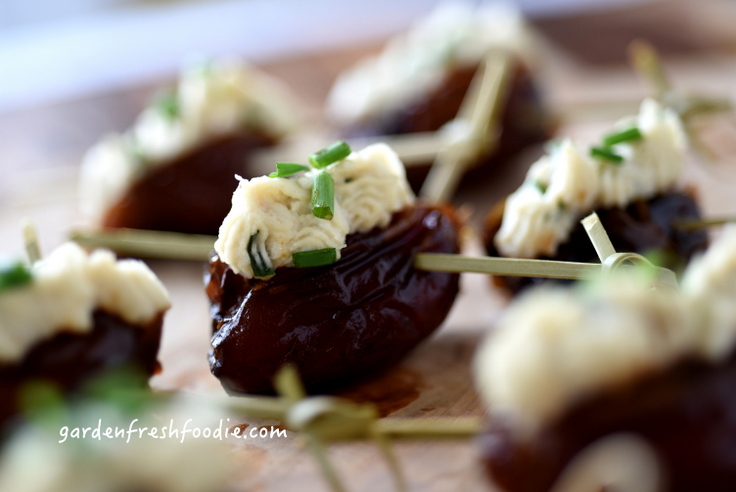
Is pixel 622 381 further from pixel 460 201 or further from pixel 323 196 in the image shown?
pixel 460 201

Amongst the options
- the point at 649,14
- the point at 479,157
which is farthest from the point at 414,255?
the point at 649,14

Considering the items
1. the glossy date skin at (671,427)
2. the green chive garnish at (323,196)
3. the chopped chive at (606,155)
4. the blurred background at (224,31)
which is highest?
the blurred background at (224,31)

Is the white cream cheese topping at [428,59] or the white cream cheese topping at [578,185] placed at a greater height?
the white cream cheese topping at [428,59]

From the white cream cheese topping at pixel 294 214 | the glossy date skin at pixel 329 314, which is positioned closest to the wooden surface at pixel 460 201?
the glossy date skin at pixel 329 314

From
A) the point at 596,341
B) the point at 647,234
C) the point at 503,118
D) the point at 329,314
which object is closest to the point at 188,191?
the point at 503,118

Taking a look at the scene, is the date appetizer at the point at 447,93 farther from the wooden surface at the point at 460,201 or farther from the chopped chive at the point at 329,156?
the chopped chive at the point at 329,156

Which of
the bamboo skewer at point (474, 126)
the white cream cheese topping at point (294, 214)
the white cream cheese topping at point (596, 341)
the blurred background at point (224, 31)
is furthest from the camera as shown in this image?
the blurred background at point (224, 31)

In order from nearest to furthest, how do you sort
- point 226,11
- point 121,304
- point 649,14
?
point 121,304 < point 649,14 < point 226,11

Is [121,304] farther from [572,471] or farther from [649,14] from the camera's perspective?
[649,14]
